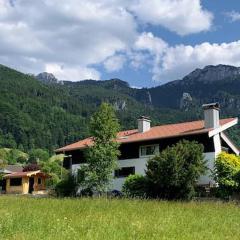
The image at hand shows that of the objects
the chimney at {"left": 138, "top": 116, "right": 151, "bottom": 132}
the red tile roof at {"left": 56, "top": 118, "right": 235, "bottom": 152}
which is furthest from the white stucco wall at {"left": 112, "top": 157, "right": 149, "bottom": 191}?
the chimney at {"left": 138, "top": 116, "right": 151, "bottom": 132}

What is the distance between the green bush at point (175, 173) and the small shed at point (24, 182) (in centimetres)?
5006

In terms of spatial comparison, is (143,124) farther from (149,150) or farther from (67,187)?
(67,187)

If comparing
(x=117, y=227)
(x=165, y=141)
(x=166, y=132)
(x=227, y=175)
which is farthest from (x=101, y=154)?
(x=117, y=227)

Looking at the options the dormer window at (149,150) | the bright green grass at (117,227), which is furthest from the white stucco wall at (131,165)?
the bright green grass at (117,227)

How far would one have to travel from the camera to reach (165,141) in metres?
50.3

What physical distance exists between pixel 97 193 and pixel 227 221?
94.7 ft

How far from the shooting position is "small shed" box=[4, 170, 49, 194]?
86562 millimetres

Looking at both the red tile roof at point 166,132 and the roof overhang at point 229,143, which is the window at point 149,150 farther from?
the roof overhang at point 229,143

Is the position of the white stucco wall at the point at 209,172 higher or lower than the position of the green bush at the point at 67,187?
higher

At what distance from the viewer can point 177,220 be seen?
1578cm

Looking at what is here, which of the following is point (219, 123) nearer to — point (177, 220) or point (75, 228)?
point (177, 220)

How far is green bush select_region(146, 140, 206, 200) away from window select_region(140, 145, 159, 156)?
11296 millimetres

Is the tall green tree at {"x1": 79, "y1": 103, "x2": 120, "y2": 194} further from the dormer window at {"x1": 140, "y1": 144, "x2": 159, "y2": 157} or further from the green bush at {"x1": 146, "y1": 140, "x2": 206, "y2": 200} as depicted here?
the dormer window at {"x1": 140, "y1": 144, "x2": 159, "y2": 157}

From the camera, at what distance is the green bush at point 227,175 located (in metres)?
40.2
